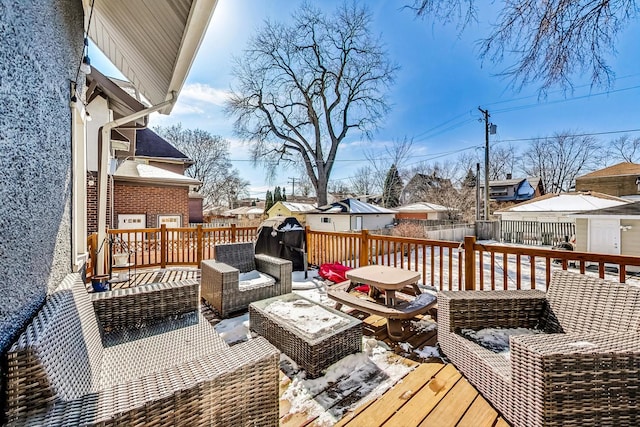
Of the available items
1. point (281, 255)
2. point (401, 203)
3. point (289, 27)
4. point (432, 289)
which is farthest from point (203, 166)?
point (432, 289)

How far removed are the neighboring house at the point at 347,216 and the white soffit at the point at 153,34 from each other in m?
12.6

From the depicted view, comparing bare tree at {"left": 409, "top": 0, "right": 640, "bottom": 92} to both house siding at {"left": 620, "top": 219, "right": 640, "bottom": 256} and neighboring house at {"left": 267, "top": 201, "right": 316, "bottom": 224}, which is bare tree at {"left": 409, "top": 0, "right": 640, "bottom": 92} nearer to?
house siding at {"left": 620, "top": 219, "right": 640, "bottom": 256}

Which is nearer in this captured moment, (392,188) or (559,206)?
(559,206)

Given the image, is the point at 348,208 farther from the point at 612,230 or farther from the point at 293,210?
the point at 612,230

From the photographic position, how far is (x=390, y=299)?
116 inches

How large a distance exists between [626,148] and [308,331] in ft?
108

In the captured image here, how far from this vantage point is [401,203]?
2961 centimetres

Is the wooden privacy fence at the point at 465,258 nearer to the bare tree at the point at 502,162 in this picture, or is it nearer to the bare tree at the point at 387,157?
the bare tree at the point at 387,157

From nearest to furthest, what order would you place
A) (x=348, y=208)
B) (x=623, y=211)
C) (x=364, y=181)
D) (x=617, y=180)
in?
1. (x=623, y=211)
2. (x=348, y=208)
3. (x=617, y=180)
4. (x=364, y=181)

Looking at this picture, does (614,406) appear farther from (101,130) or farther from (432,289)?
(101,130)

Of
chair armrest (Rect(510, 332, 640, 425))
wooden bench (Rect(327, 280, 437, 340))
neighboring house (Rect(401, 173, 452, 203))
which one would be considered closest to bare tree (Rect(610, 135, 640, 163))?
neighboring house (Rect(401, 173, 452, 203))

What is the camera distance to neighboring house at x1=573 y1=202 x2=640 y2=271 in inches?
313

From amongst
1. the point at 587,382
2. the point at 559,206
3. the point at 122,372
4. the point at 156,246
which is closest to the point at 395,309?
the point at 587,382

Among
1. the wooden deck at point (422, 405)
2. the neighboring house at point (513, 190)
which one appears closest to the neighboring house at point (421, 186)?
the neighboring house at point (513, 190)
